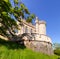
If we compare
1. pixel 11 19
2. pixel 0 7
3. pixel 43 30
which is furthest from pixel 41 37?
pixel 43 30

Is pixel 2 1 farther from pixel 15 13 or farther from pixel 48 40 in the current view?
pixel 48 40

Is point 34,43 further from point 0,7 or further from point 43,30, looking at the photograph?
point 43,30

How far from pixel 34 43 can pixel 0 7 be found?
10.2 metres

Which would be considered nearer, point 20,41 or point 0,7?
point 0,7

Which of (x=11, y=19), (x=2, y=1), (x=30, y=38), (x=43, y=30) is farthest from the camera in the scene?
(x=43, y=30)

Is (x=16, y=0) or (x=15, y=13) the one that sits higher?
(x=16, y=0)

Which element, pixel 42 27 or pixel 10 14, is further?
pixel 42 27

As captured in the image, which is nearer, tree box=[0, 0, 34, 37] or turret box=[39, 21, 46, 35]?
tree box=[0, 0, 34, 37]

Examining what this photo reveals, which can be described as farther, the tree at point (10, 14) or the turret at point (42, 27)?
the turret at point (42, 27)

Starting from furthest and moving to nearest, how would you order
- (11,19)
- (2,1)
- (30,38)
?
1. (30,38)
2. (11,19)
3. (2,1)

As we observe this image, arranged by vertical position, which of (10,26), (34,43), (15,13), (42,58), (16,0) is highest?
(16,0)

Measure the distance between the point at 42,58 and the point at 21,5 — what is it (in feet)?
23.1

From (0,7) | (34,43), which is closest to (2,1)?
(0,7)

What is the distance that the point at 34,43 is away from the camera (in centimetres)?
2881
